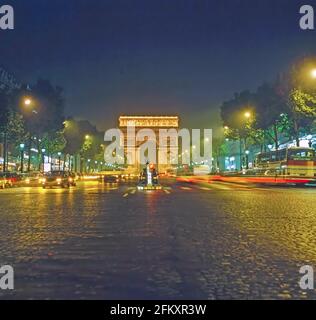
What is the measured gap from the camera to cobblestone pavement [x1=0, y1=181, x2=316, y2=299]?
6307 millimetres

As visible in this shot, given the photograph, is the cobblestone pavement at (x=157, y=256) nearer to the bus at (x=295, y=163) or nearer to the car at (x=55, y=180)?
the car at (x=55, y=180)

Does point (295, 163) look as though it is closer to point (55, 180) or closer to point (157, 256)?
point (55, 180)

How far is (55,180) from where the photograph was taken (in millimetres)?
42125

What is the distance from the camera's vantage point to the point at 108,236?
11.4 metres

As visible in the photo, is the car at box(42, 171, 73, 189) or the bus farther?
the bus

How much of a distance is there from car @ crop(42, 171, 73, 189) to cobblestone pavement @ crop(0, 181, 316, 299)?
26.5 metres

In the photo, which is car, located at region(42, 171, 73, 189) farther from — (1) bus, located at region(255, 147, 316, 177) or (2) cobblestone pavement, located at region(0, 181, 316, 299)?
(2) cobblestone pavement, located at region(0, 181, 316, 299)

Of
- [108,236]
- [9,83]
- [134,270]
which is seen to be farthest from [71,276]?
[9,83]

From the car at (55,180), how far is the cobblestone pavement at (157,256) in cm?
2653

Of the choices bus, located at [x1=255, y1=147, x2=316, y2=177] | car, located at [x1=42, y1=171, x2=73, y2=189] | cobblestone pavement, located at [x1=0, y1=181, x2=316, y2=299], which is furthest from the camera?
bus, located at [x1=255, y1=147, x2=316, y2=177]

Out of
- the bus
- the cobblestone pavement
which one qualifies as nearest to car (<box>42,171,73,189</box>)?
the bus
